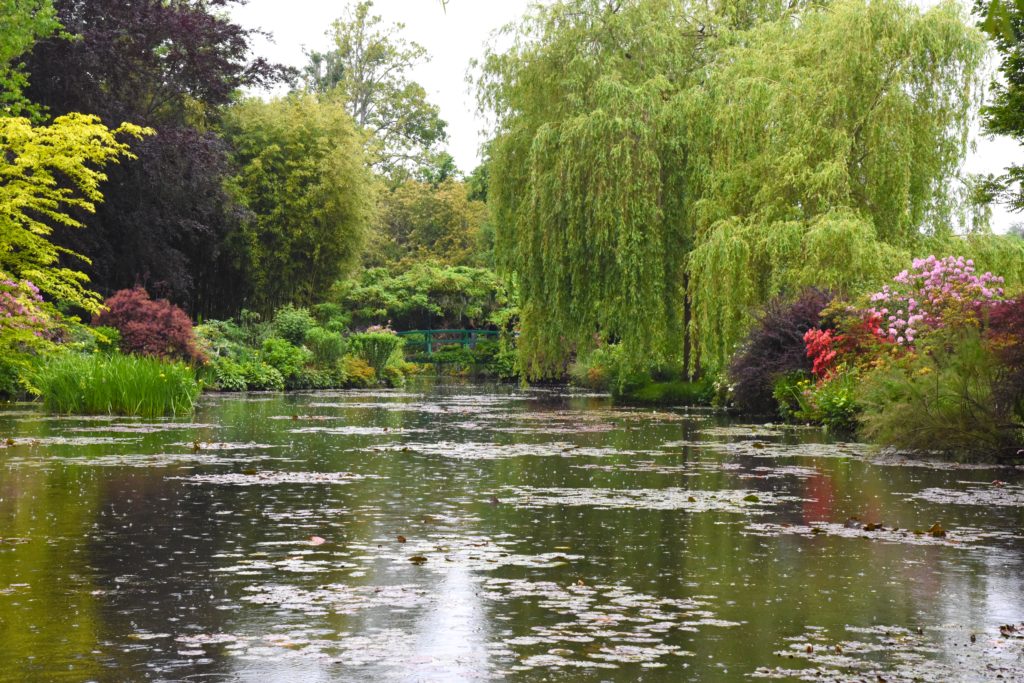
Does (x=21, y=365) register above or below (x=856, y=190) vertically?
below

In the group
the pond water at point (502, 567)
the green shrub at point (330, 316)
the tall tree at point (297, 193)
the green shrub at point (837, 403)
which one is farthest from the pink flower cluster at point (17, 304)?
the tall tree at point (297, 193)

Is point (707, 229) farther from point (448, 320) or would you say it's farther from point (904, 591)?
point (448, 320)

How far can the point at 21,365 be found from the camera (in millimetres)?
23953

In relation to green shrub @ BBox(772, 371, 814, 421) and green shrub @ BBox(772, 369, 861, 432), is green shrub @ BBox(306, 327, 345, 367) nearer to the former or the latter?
green shrub @ BBox(772, 369, 861, 432)

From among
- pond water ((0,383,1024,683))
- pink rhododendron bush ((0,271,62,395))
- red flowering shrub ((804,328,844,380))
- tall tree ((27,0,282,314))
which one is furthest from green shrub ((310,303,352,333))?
pond water ((0,383,1024,683))

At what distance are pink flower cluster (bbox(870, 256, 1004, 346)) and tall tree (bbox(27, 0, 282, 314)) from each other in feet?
65.9

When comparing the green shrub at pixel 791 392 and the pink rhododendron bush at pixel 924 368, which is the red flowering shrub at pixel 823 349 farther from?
the green shrub at pixel 791 392

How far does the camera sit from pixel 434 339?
5431 cm

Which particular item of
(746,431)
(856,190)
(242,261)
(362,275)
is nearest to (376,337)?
Result: (242,261)

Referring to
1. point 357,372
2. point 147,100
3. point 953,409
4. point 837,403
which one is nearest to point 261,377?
point 357,372

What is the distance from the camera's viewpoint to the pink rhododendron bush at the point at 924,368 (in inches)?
546

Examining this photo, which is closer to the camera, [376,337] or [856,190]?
[856,190]

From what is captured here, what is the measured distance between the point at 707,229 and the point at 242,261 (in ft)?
76.3

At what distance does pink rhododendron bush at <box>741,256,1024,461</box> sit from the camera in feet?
45.5
